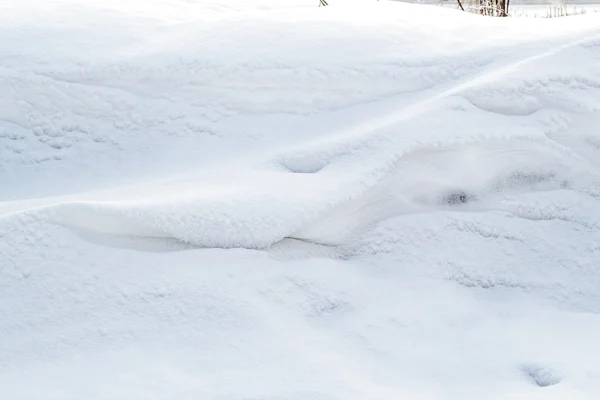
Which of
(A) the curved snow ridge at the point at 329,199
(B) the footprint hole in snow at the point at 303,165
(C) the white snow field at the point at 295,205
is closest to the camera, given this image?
(C) the white snow field at the point at 295,205

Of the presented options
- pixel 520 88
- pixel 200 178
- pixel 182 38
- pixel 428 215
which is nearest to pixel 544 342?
pixel 428 215

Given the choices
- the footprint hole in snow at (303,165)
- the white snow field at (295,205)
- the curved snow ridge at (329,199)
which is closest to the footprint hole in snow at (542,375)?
the white snow field at (295,205)

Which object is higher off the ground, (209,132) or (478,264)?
(209,132)

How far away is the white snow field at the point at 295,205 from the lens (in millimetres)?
1431

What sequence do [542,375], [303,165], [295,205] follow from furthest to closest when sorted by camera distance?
[303,165] < [295,205] < [542,375]

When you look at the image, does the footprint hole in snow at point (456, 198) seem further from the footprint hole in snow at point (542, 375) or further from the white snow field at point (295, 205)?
the footprint hole in snow at point (542, 375)

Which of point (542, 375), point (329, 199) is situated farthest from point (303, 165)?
point (542, 375)

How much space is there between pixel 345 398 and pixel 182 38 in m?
1.23

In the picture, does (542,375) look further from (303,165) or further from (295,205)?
(303,165)

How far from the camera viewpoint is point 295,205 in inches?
65.2

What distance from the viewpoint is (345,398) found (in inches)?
52.7

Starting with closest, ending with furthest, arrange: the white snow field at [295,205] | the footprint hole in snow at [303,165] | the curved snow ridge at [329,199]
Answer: the white snow field at [295,205] < the curved snow ridge at [329,199] < the footprint hole in snow at [303,165]

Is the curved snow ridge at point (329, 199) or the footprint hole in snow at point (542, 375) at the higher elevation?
the curved snow ridge at point (329, 199)

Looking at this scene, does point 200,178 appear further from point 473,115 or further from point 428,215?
point 473,115
